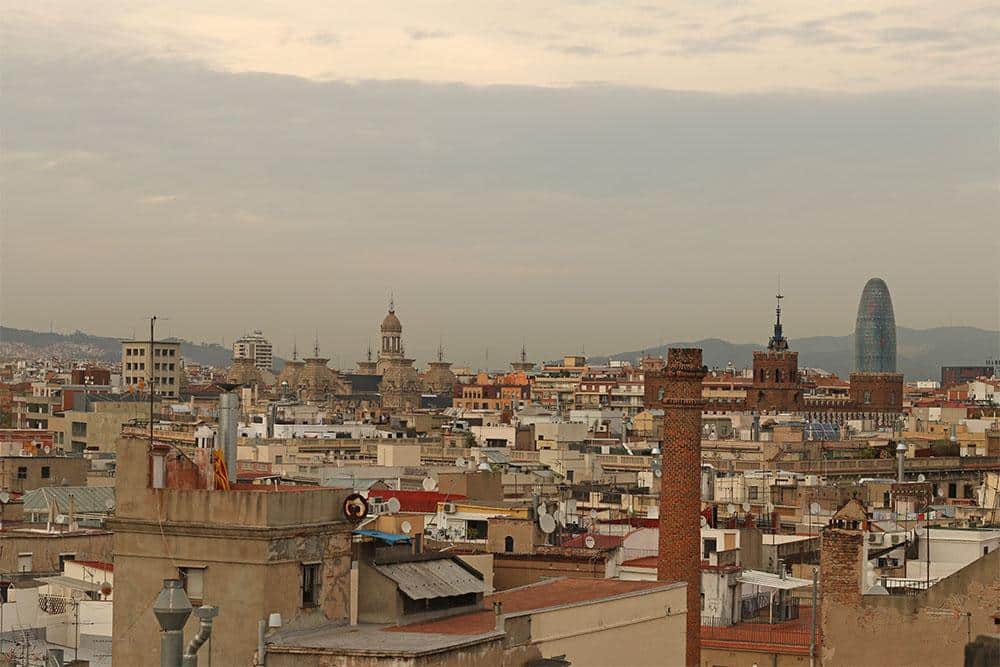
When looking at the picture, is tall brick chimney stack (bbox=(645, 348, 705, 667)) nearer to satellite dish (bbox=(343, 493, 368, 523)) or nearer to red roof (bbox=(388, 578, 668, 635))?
red roof (bbox=(388, 578, 668, 635))

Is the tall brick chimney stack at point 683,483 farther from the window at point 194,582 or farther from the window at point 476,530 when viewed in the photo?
the window at point 194,582

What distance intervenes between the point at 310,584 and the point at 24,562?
1690cm

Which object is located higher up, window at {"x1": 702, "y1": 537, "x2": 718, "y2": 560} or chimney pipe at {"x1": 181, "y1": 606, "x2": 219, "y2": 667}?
chimney pipe at {"x1": 181, "y1": 606, "x2": 219, "y2": 667}

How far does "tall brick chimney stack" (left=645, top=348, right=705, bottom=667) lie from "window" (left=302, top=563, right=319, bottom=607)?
1310cm

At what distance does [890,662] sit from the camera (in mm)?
26406

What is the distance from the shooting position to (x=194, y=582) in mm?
22297

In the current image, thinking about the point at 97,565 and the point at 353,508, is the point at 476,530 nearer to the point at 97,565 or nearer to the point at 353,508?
the point at 97,565

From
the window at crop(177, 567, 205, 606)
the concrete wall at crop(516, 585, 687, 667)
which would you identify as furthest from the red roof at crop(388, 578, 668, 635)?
the window at crop(177, 567, 205, 606)

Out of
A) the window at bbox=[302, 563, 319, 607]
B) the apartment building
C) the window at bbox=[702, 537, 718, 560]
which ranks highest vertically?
the apartment building

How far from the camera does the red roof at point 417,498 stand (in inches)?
2037

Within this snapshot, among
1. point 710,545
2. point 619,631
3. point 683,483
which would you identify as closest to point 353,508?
point 619,631

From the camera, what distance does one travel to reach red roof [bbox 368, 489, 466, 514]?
51.8 metres

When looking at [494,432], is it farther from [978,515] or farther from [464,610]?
[464,610]

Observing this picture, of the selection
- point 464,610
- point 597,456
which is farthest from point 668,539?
point 597,456
